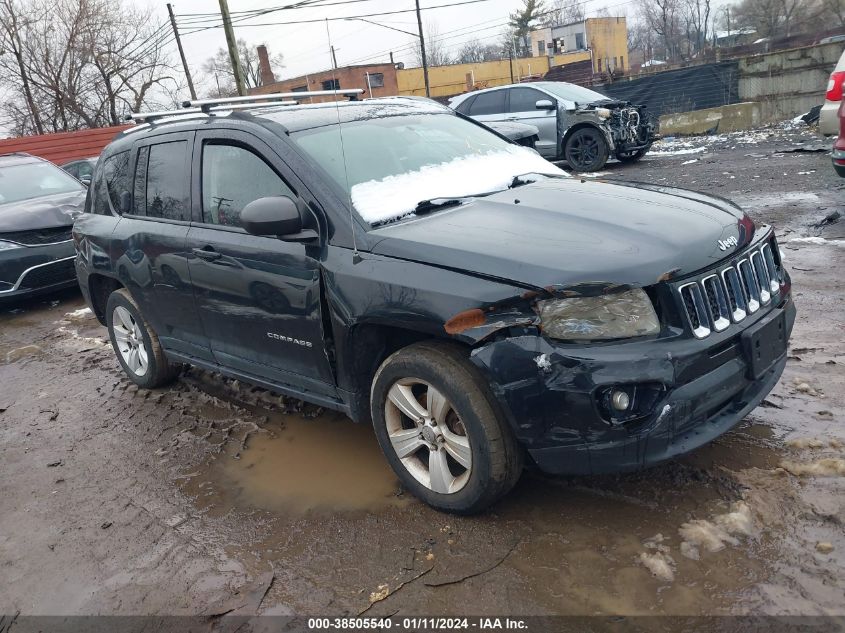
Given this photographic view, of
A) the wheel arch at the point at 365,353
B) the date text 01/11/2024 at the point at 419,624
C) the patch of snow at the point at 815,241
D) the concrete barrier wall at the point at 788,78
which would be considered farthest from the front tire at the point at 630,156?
the date text 01/11/2024 at the point at 419,624

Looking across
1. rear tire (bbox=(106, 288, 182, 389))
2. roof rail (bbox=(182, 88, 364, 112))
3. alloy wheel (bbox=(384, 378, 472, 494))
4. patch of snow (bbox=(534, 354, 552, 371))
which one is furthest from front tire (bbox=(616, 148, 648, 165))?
patch of snow (bbox=(534, 354, 552, 371))

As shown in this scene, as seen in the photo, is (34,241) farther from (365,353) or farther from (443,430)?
(443,430)

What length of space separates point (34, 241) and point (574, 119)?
8931 millimetres

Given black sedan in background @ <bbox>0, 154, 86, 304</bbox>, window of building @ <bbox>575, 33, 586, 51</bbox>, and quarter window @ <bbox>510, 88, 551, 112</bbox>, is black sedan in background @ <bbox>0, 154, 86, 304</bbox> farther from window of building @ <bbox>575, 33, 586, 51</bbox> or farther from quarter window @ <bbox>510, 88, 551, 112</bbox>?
window of building @ <bbox>575, 33, 586, 51</bbox>

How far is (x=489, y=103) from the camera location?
13008 millimetres

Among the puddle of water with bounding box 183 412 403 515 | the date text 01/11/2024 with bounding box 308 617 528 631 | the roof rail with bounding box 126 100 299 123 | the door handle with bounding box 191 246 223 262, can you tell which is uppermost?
the roof rail with bounding box 126 100 299 123

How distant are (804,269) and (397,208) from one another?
408 cm

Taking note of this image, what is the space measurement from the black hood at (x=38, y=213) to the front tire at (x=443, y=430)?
20.4 ft

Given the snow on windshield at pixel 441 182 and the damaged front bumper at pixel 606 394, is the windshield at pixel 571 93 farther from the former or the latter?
the damaged front bumper at pixel 606 394

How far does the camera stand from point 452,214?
3146mm

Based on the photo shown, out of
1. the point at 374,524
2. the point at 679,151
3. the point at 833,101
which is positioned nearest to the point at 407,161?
the point at 374,524

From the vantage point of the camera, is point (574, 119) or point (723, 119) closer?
point (574, 119)

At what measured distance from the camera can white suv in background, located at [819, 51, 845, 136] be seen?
783 centimetres

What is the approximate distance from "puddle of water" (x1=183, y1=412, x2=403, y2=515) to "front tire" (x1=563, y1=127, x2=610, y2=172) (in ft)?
31.2
